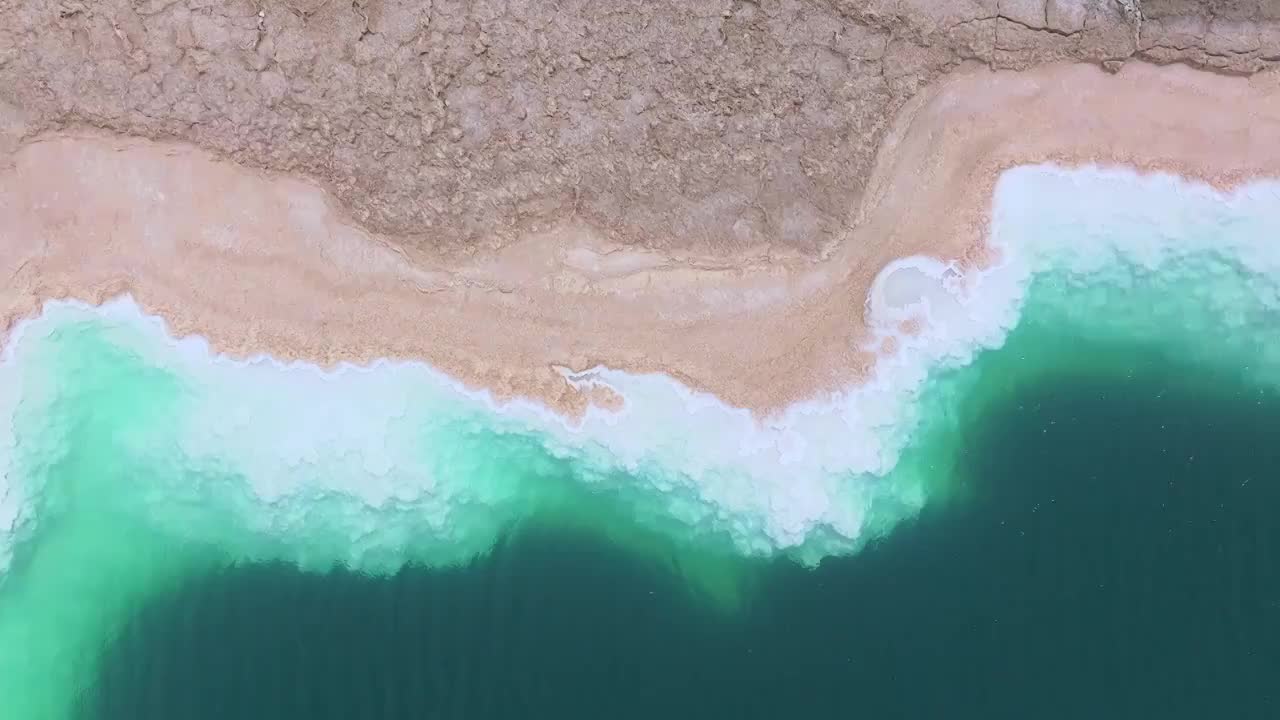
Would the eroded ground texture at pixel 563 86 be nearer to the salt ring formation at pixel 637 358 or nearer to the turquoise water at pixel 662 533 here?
the salt ring formation at pixel 637 358

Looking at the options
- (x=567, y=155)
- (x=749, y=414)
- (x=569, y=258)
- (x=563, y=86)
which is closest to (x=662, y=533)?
(x=749, y=414)

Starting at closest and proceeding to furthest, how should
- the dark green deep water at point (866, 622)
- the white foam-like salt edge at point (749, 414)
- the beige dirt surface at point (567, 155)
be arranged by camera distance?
the dark green deep water at point (866, 622) < the white foam-like salt edge at point (749, 414) < the beige dirt surface at point (567, 155)

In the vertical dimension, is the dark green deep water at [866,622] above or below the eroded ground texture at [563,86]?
below

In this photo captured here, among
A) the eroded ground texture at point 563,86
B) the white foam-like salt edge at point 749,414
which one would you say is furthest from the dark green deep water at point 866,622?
the eroded ground texture at point 563,86

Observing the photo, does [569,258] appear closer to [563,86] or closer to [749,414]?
[563,86]

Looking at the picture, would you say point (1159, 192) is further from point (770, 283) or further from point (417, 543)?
point (417, 543)

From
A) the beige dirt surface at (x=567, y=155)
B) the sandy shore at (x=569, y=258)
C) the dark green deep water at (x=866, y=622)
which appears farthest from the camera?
the sandy shore at (x=569, y=258)

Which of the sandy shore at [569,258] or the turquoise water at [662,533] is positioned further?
the sandy shore at [569,258]
